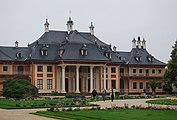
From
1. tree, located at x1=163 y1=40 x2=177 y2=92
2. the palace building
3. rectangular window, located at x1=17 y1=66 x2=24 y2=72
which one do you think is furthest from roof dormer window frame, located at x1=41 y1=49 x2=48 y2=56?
tree, located at x1=163 y1=40 x2=177 y2=92

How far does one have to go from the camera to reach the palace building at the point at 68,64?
70812 mm

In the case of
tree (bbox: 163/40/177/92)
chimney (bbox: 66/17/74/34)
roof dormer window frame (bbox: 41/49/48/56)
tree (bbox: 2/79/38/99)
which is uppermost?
chimney (bbox: 66/17/74/34)

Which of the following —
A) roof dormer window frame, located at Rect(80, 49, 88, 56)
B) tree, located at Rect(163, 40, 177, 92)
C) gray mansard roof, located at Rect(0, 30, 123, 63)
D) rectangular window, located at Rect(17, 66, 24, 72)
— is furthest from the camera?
rectangular window, located at Rect(17, 66, 24, 72)

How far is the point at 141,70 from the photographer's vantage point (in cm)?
8306

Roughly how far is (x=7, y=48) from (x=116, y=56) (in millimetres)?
21618

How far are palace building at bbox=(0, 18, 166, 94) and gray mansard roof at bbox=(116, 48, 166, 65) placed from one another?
157 cm

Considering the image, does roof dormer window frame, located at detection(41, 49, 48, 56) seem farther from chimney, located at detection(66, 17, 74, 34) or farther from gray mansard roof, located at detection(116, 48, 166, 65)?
gray mansard roof, located at detection(116, 48, 166, 65)

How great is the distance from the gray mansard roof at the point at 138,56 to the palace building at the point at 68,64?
1568mm

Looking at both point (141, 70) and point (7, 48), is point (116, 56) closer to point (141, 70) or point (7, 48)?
point (141, 70)

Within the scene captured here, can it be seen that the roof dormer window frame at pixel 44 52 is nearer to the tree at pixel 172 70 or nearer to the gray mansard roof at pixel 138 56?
the gray mansard roof at pixel 138 56

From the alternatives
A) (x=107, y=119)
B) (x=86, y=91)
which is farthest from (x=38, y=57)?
(x=107, y=119)

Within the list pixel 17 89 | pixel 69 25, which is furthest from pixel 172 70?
pixel 17 89

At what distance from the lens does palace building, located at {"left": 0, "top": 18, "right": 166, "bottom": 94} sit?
70.8 meters

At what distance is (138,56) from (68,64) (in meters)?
19.5
